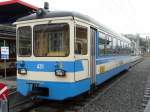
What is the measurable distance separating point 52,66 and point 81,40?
1.29 meters

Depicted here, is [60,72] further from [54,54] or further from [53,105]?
[53,105]

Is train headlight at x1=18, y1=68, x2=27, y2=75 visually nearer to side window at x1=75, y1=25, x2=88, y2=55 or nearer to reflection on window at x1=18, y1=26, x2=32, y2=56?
reflection on window at x1=18, y1=26, x2=32, y2=56

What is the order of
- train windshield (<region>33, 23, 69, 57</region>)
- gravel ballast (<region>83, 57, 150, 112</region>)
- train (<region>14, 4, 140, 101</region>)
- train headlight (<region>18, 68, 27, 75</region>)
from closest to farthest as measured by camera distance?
train (<region>14, 4, 140, 101</region>), train windshield (<region>33, 23, 69, 57</region>), gravel ballast (<region>83, 57, 150, 112</region>), train headlight (<region>18, 68, 27, 75</region>)

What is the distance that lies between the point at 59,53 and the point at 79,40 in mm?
795

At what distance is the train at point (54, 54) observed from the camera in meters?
8.76

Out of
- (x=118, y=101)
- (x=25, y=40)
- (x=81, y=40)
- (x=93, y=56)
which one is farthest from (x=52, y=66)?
(x=118, y=101)

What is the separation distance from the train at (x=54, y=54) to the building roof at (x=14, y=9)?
692 centimetres

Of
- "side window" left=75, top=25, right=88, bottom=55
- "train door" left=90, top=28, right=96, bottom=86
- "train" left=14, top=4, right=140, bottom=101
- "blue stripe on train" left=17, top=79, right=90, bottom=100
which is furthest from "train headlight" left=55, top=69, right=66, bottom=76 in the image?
"train door" left=90, top=28, right=96, bottom=86

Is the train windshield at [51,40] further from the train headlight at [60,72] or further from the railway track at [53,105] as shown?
the railway track at [53,105]

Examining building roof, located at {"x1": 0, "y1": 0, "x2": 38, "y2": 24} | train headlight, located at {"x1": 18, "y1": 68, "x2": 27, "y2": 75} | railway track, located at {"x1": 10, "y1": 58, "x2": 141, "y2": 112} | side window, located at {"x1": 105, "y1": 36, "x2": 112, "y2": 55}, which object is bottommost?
railway track, located at {"x1": 10, "y1": 58, "x2": 141, "y2": 112}

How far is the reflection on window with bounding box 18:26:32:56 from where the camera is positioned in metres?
9.52

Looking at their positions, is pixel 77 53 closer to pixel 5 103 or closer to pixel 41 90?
pixel 41 90

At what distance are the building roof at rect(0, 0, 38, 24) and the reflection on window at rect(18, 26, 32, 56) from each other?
6.72 meters

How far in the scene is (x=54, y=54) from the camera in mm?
8984
